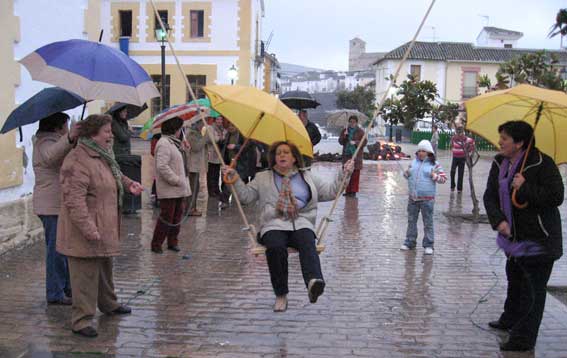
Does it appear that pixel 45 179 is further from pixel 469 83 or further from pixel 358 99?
pixel 358 99

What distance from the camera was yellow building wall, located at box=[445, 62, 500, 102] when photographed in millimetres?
63312

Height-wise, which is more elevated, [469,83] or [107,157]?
[469,83]

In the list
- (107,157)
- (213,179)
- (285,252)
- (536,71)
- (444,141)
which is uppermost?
(536,71)

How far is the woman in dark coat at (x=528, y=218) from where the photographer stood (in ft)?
16.1

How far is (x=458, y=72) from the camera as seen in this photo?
63.8 m

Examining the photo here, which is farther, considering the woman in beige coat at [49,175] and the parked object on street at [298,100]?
the parked object on street at [298,100]

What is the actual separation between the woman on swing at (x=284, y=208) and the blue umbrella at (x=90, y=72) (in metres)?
1.03

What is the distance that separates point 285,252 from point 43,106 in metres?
2.44

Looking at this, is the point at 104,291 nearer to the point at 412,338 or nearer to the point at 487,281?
the point at 412,338

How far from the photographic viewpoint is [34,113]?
5.52 meters

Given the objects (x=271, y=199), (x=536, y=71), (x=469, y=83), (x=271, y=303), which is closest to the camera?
(x=271, y=199)

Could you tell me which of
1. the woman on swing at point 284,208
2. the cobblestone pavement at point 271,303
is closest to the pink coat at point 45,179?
the cobblestone pavement at point 271,303

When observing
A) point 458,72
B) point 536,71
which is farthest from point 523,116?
point 458,72

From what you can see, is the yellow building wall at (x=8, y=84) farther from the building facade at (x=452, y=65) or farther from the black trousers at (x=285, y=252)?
the building facade at (x=452, y=65)
